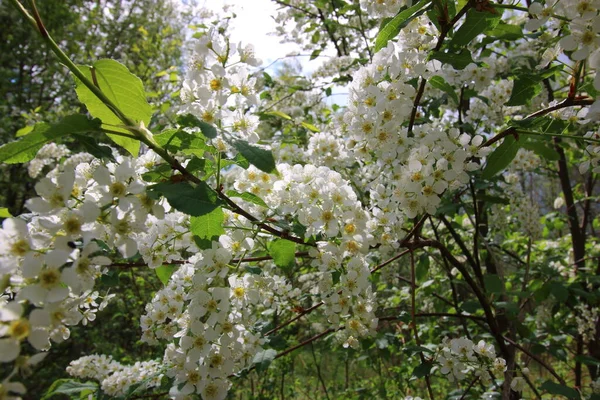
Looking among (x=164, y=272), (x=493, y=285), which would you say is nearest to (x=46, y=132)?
(x=164, y=272)

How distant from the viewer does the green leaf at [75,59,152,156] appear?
104cm

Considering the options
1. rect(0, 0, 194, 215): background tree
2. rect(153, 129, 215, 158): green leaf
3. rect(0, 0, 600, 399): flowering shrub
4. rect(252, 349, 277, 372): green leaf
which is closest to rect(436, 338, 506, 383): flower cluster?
rect(0, 0, 600, 399): flowering shrub

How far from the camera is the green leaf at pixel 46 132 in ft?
2.91

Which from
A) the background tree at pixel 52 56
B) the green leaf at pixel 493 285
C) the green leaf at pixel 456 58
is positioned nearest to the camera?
the green leaf at pixel 456 58

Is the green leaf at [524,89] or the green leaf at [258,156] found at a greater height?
the green leaf at [524,89]

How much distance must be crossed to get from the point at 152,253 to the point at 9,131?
7261 mm

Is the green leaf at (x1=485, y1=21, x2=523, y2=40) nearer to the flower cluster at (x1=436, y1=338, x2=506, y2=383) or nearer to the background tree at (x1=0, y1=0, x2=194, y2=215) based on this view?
the flower cluster at (x1=436, y1=338, x2=506, y2=383)

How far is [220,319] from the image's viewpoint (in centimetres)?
121

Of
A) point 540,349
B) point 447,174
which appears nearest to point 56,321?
point 447,174

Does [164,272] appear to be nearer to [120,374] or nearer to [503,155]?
[120,374]

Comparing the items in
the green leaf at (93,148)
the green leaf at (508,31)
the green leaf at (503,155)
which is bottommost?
the green leaf at (93,148)

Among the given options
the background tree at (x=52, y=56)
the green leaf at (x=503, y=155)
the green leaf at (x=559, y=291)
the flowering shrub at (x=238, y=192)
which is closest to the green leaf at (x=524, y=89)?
the flowering shrub at (x=238, y=192)

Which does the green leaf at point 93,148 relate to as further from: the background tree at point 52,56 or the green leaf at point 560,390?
the background tree at point 52,56

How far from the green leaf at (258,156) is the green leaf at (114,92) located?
0.81ft
